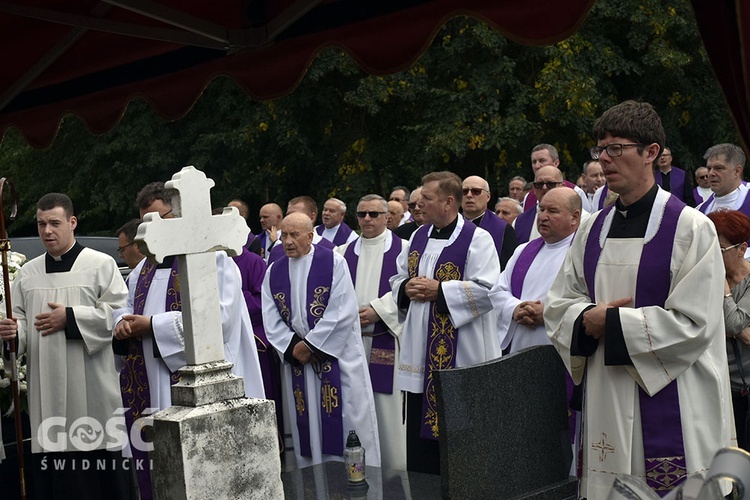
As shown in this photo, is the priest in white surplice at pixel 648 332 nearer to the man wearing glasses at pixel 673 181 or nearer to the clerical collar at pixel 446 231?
the clerical collar at pixel 446 231

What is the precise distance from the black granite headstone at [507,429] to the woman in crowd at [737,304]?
37.9 inches

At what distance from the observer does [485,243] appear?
7051mm

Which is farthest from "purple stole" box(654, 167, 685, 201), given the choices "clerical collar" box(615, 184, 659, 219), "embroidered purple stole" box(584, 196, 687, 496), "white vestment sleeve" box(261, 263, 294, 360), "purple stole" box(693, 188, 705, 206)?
"embroidered purple stole" box(584, 196, 687, 496)

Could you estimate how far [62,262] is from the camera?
7.51 m

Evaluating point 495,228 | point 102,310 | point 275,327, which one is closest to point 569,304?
point 275,327

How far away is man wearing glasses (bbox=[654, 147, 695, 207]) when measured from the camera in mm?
10984

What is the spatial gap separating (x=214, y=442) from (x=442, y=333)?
12.0 ft

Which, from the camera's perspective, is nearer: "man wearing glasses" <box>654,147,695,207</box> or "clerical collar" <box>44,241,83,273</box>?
"clerical collar" <box>44,241,83,273</box>

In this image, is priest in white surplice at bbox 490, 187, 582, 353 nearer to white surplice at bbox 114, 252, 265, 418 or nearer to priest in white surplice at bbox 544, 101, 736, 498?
white surplice at bbox 114, 252, 265, 418

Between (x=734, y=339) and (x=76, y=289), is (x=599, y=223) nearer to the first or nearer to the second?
(x=734, y=339)

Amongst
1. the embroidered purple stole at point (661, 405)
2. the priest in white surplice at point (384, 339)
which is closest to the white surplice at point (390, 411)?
the priest in white surplice at point (384, 339)

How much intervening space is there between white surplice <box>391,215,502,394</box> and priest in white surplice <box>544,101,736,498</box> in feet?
8.33

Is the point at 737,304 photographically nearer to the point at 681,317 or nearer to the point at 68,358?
the point at 681,317

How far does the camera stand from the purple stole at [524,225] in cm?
943
